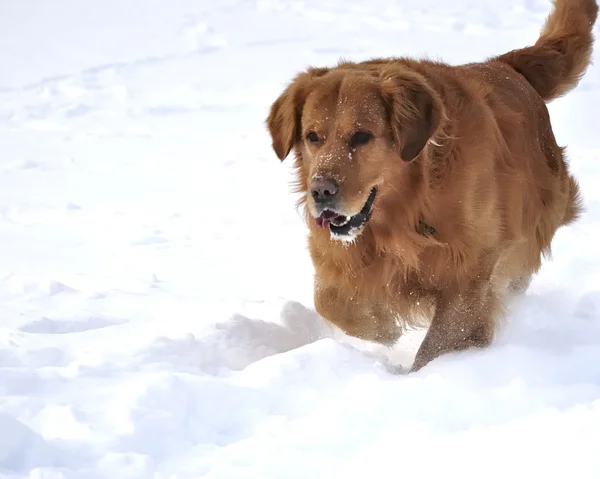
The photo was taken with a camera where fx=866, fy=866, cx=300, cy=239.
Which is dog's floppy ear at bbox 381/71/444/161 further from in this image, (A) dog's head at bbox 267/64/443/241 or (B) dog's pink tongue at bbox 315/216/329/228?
(B) dog's pink tongue at bbox 315/216/329/228

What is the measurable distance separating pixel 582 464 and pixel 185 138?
7.64 metres

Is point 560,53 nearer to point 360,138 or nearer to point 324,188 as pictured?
point 360,138

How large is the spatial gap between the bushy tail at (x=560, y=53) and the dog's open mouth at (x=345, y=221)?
79.7 inches

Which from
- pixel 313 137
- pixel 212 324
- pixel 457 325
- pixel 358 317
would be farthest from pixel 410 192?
pixel 212 324

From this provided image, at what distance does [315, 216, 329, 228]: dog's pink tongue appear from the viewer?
3744 millimetres

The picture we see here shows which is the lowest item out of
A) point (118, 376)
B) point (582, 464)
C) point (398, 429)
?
point (118, 376)

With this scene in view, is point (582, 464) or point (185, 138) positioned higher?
point (582, 464)

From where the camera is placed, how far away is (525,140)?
15.3 feet

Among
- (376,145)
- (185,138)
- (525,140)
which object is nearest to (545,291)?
(525,140)

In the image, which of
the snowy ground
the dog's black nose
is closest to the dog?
the dog's black nose

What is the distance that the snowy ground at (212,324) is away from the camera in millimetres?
2777

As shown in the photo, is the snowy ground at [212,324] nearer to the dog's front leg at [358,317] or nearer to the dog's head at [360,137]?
the dog's front leg at [358,317]

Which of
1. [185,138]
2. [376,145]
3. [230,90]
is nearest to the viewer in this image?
[376,145]

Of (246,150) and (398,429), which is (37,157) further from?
(398,429)
